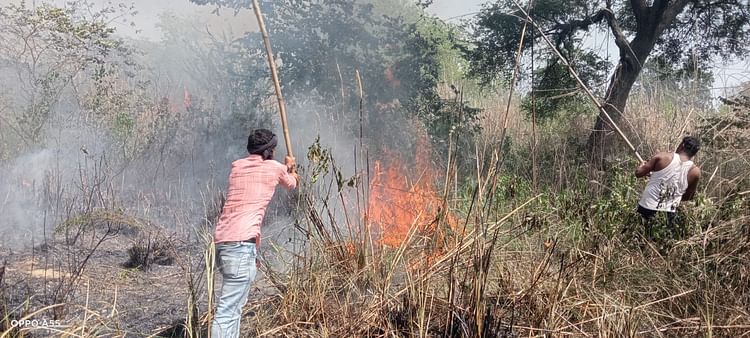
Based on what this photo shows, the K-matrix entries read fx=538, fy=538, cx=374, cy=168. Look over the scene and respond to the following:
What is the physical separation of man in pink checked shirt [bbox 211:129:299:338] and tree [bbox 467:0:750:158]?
584 cm

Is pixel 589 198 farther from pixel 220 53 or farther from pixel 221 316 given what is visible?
pixel 220 53

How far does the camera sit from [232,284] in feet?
11.2

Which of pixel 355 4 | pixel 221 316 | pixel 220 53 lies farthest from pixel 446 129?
pixel 221 316

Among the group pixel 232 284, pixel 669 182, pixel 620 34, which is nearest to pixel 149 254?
pixel 232 284

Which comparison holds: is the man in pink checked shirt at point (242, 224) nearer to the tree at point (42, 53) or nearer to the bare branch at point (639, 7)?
the tree at point (42, 53)

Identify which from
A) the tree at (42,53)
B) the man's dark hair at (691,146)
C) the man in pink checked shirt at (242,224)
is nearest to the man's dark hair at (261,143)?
the man in pink checked shirt at (242,224)

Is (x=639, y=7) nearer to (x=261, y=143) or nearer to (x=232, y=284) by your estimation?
(x=261, y=143)

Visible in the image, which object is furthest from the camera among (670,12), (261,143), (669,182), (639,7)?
(639,7)

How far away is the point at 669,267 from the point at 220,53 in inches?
326

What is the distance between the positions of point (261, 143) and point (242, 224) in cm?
59

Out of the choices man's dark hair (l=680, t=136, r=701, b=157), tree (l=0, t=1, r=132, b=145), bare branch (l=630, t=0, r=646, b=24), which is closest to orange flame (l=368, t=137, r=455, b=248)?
man's dark hair (l=680, t=136, r=701, b=157)

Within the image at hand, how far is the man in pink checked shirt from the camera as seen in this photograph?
3.35m

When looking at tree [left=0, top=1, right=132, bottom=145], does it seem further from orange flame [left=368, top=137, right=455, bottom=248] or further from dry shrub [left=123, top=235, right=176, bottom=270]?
orange flame [left=368, top=137, right=455, bottom=248]

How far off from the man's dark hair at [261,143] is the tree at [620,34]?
5.76 metres
